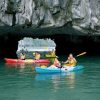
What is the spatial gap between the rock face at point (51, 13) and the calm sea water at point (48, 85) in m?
3.55

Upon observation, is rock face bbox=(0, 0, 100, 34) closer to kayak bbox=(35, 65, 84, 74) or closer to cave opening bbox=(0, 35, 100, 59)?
kayak bbox=(35, 65, 84, 74)

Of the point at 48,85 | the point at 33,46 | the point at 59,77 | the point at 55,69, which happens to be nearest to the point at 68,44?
the point at 33,46

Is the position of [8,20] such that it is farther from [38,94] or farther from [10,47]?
[10,47]

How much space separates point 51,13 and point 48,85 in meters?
9.54

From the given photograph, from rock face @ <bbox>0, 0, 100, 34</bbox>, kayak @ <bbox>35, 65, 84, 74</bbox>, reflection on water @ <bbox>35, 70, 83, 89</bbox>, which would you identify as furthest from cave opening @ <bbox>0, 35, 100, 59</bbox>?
reflection on water @ <bbox>35, 70, 83, 89</bbox>

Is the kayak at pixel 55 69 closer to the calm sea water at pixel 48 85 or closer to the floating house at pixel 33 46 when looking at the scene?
the calm sea water at pixel 48 85

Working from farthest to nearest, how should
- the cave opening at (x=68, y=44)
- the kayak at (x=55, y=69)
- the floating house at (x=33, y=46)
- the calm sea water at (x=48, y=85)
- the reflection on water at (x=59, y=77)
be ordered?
1. the cave opening at (x=68, y=44)
2. the floating house at (x=33, y=46)
3. the kayak at (x=55, y=69)
4. the reflection on water at (x=59, y=77)
5. the calm sea water at (x=48, y=85)

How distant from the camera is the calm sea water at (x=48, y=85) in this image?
19900mm

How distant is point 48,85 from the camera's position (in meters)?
22.8

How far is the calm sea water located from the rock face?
3.55 metres

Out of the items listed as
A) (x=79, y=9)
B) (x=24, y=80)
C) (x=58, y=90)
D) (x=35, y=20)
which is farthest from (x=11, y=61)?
(x=58, y=90)

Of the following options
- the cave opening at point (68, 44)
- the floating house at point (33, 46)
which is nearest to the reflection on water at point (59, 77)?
the floating house at point (33, 46)

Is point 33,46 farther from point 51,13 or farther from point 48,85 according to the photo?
point 48,85

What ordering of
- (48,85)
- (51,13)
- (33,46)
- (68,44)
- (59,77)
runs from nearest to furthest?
(48,85)
(59,77)
(51,13)
(33,46)
(68,44)
